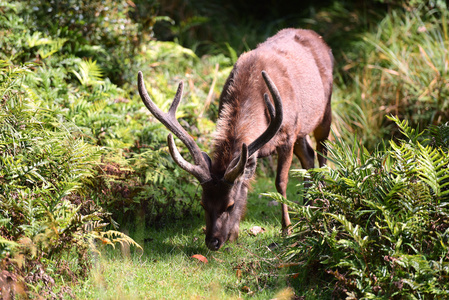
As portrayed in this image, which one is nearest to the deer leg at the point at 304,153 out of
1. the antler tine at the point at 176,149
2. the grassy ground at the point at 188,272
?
the grassy ground at the point at 188,272

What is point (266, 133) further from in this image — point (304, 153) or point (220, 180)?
point (304, 153)

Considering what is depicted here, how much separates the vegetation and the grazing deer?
0.48m

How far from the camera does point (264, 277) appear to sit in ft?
13.3

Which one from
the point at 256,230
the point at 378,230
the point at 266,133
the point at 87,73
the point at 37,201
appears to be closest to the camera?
the point at 378,230

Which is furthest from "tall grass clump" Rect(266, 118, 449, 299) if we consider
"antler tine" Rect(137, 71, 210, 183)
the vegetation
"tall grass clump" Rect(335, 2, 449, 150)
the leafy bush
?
"tall grass clump" Rect(335, 2, 449, 150)

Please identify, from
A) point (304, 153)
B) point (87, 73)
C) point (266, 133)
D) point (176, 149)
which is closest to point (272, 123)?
point (266, 133)

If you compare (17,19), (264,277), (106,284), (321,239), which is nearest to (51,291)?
(106,284)

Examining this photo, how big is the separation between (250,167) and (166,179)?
3.62 ft

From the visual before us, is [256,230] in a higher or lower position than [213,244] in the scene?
lower

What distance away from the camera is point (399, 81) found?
836cm

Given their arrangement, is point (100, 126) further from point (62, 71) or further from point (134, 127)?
point (62, 71)

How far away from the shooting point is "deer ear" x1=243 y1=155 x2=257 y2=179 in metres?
4.89

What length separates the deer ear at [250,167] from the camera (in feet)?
16.0

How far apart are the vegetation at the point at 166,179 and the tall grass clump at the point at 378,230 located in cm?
1
